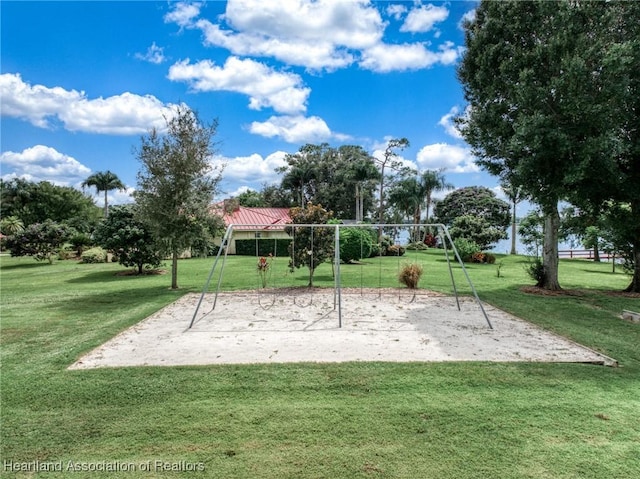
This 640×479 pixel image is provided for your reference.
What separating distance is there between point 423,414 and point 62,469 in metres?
2.88

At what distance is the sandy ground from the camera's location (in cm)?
514

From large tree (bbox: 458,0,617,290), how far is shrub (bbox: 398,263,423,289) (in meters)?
3.61

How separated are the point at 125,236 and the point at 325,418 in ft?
41.6

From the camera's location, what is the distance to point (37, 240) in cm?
2066

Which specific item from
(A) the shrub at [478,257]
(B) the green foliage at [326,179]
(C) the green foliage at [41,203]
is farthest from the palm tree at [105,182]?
(A) the shrub at [478,257]

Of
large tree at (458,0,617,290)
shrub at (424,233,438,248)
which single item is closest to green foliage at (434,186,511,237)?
shrub at (424,233,438,248)

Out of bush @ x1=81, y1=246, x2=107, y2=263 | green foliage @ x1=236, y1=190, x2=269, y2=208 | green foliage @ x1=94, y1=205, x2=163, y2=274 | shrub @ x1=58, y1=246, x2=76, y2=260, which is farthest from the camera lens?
green foliage @ x1=236, y1=190, x2=269, y2=208

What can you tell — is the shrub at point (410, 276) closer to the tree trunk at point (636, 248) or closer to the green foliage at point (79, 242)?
the tree trunk at point (636, 248)

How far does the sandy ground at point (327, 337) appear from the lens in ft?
16.9

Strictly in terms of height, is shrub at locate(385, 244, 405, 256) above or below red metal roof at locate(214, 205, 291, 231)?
below

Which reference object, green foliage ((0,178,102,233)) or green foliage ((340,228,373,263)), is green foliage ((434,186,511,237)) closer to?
green foliage ((340,228,373,263))

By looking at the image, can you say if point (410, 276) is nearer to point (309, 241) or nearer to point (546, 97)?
point (309, 241)

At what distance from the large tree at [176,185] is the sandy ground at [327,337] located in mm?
2872

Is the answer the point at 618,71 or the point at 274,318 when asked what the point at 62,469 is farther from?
the point at 618,71
